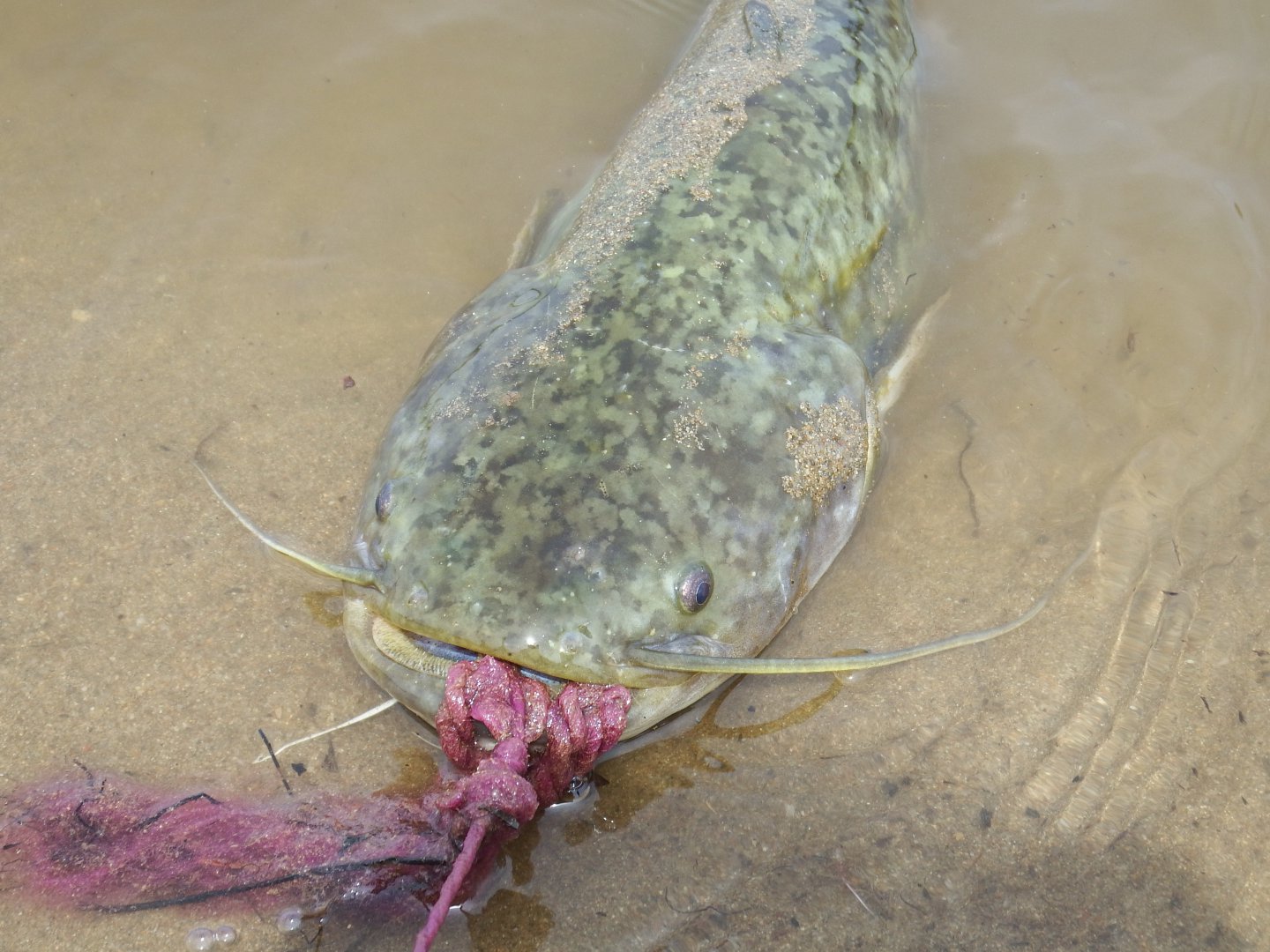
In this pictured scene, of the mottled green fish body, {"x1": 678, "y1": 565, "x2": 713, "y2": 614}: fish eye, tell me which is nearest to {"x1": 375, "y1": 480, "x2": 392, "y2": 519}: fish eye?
the mottled green fish body

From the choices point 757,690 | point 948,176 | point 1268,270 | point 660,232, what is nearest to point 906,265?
point 948,176

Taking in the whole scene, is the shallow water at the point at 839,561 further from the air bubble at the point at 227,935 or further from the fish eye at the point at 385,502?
the fish eye at the point at 385,502

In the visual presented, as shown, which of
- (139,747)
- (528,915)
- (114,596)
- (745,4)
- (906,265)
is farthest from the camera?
(745,4)

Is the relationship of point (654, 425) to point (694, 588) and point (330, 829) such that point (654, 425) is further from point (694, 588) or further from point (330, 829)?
point (330, 829)

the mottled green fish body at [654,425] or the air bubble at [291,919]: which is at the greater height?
the mottled green fish body at [654,425]

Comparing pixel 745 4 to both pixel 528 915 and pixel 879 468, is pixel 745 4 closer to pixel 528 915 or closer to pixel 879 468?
pixel 879 468

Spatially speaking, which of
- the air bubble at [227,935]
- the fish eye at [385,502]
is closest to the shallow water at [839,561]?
the air bubble at [227,935]

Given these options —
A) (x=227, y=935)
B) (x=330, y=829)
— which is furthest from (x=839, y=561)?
(x=227, y=935)
